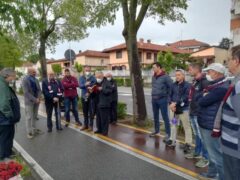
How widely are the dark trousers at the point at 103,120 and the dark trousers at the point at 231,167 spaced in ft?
17.7

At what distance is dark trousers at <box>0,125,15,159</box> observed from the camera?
6172mm

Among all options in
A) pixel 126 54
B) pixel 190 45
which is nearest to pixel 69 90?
pixel 126 54

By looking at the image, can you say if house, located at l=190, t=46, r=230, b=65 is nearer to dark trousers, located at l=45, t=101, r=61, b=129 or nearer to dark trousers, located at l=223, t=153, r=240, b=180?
dark trousers, located at l=45, t=101, r=61, b=129

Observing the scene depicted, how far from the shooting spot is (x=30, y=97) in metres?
8.83

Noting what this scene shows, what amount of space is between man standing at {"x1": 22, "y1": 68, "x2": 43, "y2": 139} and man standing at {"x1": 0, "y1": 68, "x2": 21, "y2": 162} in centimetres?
236

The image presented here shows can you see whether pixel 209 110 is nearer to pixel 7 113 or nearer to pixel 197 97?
pixel 197 97

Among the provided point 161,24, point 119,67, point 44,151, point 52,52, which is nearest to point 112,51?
point 119,67

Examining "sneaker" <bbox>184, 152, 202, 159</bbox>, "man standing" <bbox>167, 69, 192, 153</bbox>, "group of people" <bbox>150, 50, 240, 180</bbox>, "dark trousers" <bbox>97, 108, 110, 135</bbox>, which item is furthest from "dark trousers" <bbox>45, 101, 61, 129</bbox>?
"sneaker" <bbox>184, 152, 202, 159</bbox>

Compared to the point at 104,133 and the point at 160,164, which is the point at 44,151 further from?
the point at 160,164

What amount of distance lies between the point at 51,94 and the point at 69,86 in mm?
891

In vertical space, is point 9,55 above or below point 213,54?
below

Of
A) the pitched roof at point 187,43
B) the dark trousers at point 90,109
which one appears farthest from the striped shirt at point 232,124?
the pitched roof at point 187,43

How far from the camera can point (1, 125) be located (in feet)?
19.9

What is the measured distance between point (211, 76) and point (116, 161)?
2.86m
